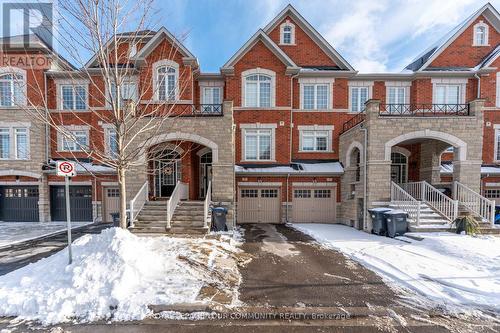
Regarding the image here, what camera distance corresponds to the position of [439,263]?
679 cm

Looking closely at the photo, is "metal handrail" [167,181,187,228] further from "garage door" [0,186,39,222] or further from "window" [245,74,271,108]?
"garage door" [0,186,39,222]

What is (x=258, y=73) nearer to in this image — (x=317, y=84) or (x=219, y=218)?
(x=317, y=84)

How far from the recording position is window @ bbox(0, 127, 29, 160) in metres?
14.3

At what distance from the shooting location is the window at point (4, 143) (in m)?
14.3

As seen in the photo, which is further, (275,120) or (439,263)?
(275,120)

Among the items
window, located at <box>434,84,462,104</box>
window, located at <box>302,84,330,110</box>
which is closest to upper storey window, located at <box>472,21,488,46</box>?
window, located at <box>434,84,462,104</box>

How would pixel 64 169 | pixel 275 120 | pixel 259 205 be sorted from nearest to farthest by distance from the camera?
1. pixel 64 169
2. pixel 275 120
3. pixel 259 205

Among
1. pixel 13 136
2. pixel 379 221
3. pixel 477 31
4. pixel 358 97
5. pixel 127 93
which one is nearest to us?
pixel 379 221

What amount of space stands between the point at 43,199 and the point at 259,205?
45.9 ft

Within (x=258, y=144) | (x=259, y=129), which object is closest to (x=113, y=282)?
(x=258, y=144)

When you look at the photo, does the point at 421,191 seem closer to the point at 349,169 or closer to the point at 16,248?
the point at 349,169

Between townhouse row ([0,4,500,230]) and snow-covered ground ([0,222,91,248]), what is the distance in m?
0.89

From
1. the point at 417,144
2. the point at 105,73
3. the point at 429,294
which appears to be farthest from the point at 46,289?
the point at 417,144

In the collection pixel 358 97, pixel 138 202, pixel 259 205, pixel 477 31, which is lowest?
pixel 259 205
